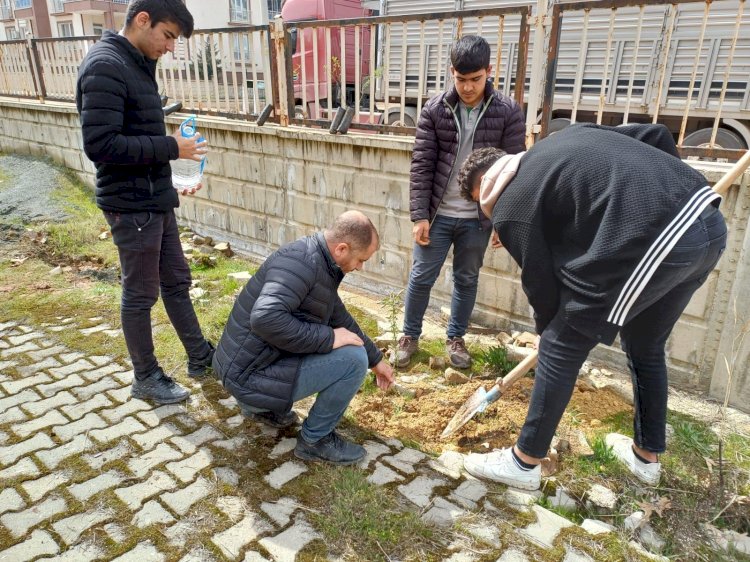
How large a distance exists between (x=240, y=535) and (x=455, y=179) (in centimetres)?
242

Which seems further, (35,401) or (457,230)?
(457,230)

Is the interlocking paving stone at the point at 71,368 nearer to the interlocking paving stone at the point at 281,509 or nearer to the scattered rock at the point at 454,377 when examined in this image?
the interlocking paving stone at the point at 281,509

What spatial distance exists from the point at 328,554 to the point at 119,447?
51.5 inches

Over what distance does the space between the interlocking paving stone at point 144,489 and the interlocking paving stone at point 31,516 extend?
0.78 feet

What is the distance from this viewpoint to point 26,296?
483cm

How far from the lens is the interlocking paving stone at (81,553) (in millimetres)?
2041

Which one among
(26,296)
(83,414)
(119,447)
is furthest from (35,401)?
(26,296)

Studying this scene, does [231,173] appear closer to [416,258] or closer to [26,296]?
[26,296]

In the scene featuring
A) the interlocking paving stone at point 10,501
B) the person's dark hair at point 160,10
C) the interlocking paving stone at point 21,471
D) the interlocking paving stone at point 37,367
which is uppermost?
the person's dark hair at point 160,10

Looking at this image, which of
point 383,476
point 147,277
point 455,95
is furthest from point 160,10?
point 383,476

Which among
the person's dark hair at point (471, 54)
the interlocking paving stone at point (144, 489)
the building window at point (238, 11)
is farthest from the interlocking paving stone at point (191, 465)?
the building window at point (238, 11)

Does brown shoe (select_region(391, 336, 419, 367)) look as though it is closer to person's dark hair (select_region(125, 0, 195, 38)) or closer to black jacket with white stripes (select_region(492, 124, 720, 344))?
black jacket with white stripes (select_region(492, 124, 720, 344))

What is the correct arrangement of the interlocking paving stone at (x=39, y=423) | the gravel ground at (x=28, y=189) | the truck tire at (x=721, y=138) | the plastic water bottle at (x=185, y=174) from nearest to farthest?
the interlocking paving stone at (x=39, y=423)
the plastic water bottle at (x=185, y=174)
the truck tire at (x=721, y=138)
the gravel ground at (x=28, y=189)

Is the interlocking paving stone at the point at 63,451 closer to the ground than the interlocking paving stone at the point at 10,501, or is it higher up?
closer to the ground
